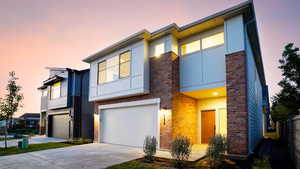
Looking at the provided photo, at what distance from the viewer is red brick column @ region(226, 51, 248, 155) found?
274 inches

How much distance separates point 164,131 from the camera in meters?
8.98

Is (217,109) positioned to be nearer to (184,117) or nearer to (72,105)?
(184,117)

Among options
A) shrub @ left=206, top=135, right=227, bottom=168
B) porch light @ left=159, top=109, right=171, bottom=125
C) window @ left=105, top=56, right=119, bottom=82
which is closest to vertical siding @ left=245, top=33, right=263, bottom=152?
shrub @ left=206, top=135, right=227, bottom=168

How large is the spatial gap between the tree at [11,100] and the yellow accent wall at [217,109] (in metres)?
11.6

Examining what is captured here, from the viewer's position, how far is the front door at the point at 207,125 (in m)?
10.7

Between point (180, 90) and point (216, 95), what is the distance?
2.21 m

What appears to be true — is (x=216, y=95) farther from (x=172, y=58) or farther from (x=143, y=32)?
(x=143, y=32)

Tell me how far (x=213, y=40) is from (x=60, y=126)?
16277mm

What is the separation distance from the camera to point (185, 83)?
9320 millimetres

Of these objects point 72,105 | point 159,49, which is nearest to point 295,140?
point 159,49

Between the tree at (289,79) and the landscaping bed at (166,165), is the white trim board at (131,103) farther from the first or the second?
the tree at (289,79)

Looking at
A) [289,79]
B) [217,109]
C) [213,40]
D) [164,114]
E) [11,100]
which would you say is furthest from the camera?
[289,79]

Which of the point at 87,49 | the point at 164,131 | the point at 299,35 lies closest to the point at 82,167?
the point at 164,131

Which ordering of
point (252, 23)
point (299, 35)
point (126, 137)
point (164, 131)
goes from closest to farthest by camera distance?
point (252, 23), point (164, 131), point (126, 137), point (299, 35)
